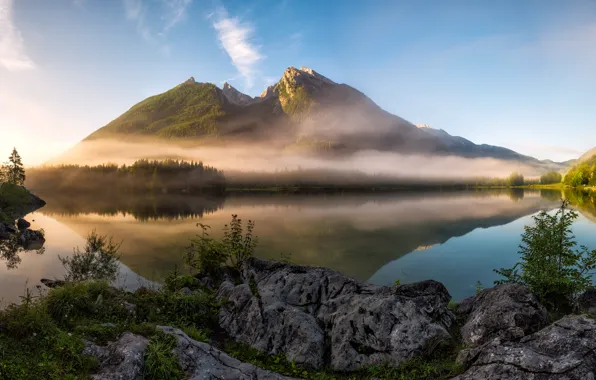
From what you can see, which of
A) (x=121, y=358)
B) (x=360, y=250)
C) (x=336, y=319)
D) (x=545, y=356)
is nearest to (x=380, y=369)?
(x=336, y=319)

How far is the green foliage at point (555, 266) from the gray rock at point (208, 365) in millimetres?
11339

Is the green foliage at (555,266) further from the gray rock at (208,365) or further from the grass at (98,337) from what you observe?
the gray rock at (208,365)

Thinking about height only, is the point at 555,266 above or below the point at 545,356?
above

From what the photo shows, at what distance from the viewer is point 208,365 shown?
9875 millimetres

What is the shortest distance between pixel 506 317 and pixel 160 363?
38.0ft

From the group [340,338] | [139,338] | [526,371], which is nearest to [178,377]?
[139,338]

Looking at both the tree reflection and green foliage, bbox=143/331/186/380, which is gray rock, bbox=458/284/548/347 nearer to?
green foliage, bbox=143/331/186/380

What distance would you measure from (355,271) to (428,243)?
19105mm

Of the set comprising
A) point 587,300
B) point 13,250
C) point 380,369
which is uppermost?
point 587,300

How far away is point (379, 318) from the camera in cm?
1211

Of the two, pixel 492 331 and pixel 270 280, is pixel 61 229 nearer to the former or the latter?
pixel 270 280

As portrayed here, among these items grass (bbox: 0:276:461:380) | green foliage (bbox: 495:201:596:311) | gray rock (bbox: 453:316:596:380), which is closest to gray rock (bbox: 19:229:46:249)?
grass (bbox: 0:276:461:380)

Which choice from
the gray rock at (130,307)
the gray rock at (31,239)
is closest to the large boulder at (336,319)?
the gray rock at (130,307)

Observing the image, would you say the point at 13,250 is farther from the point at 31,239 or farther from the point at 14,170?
the point at 14,170
